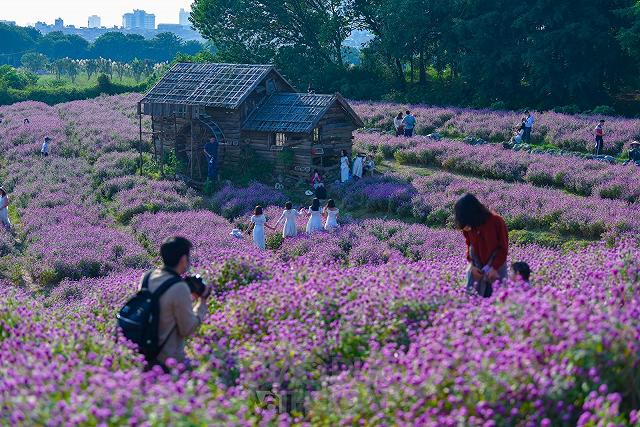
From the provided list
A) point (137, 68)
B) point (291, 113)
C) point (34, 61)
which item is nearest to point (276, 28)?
point (291, 113)

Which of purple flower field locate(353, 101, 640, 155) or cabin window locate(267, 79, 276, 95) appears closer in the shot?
cabin window locate(267, 79, 276, 95)

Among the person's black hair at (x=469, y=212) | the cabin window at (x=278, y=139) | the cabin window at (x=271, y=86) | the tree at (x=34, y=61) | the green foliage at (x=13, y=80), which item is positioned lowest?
the person's black hair at (x=469, y=212)

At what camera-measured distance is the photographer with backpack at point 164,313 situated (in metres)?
6.77

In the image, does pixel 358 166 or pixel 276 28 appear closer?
pixel 358 166

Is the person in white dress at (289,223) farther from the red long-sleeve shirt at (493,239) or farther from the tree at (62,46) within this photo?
the tree at (62,46)

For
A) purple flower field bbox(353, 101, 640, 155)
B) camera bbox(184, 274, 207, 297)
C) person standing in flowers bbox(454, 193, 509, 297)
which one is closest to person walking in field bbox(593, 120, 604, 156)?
purple flower field bbox(353, 101, 640, 155)

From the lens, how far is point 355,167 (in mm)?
26656

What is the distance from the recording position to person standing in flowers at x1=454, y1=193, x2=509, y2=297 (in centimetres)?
884

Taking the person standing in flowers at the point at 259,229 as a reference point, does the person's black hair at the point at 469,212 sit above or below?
above

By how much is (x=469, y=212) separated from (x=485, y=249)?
2.44ft

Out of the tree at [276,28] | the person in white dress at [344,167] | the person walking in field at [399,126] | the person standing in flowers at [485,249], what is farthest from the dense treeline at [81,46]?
the person standing in flowers at [485,249]

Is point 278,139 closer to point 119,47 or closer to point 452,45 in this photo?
point 452,45

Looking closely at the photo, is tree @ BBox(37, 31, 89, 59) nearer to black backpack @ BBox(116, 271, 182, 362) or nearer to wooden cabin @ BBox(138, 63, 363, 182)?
wooden cabin @ BBox(138, 63, 363, 182)

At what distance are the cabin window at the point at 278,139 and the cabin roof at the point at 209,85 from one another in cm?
181
